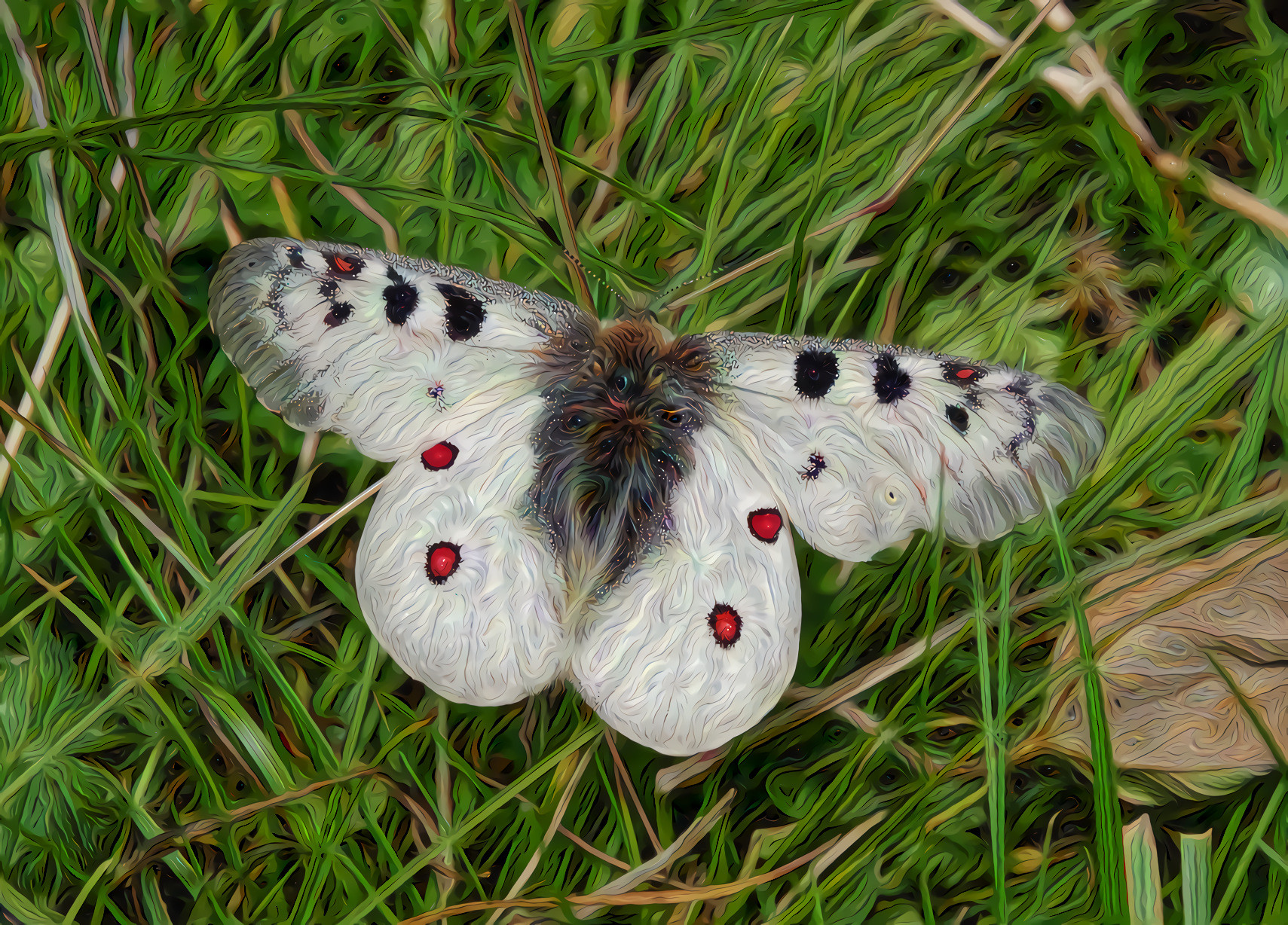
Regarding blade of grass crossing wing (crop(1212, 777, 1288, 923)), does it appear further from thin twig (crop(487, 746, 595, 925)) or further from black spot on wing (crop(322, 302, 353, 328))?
black spot on wing (crop(322, 302, 353, 328))

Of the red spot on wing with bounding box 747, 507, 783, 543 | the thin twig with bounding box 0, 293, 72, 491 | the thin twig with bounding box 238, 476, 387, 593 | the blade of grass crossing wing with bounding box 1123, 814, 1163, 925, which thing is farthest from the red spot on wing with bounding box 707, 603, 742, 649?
the thin twig with bounding box 0, 293, 72, 491

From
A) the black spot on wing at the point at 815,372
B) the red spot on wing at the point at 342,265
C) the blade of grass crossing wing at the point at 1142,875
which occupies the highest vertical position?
the black spot on wing at the point at 815,372

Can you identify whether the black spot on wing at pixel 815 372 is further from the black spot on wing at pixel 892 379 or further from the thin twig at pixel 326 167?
the thin twig at pixel 326 167

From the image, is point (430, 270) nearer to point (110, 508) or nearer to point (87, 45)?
point (110, 508)

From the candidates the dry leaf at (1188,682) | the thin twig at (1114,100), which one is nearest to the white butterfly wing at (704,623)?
the dry leaf at (1188,682)

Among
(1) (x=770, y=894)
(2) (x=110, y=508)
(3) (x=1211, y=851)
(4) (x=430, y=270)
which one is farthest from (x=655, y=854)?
(2) (x=110, y=508)

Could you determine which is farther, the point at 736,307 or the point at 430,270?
the point at 736,307

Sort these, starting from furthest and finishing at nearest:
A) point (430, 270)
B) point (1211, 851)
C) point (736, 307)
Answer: point (736, 307)
point (1211, 851)
point (430, 270)

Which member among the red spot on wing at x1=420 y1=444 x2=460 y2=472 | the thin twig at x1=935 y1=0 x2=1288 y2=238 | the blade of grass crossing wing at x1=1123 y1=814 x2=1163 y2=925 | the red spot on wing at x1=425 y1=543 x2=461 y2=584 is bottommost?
the blade of grass crossing wing at x1=1123 y1=814 x2=1163 y2=925
